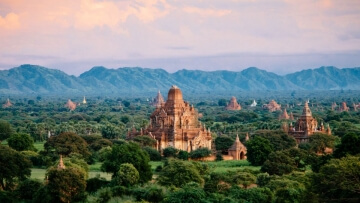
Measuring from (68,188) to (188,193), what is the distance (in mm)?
9772

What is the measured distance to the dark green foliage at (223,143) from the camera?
8097 cm

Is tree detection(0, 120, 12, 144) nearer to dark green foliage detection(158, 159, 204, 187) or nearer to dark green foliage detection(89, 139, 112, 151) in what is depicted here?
dark green foliage detection(89, 139, 112, 151)

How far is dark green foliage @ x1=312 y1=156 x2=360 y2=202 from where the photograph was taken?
39478 millimetres

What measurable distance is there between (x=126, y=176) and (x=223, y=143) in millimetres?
33335

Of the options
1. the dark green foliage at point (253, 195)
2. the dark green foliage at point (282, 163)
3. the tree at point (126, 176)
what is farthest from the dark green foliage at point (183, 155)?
the dark green foliage at point (253, 195)

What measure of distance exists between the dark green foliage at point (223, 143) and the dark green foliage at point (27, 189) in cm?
3492

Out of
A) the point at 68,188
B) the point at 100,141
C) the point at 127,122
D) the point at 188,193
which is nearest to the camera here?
the point at 188,193

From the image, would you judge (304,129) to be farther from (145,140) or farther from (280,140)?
(145,140)

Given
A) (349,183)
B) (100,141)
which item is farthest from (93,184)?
(100,141)

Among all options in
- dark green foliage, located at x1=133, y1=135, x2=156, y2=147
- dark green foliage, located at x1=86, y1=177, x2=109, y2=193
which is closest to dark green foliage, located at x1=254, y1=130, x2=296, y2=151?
dark green foliage, located at x1=133, y1=135, x2=156, y2=147

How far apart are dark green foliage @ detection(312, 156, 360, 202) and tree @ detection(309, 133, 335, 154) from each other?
110 feet

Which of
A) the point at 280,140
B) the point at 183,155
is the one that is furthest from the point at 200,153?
the point at 280,140

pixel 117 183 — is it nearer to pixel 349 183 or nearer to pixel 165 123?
pixel 349 183

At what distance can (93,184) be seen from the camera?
50906 mm
